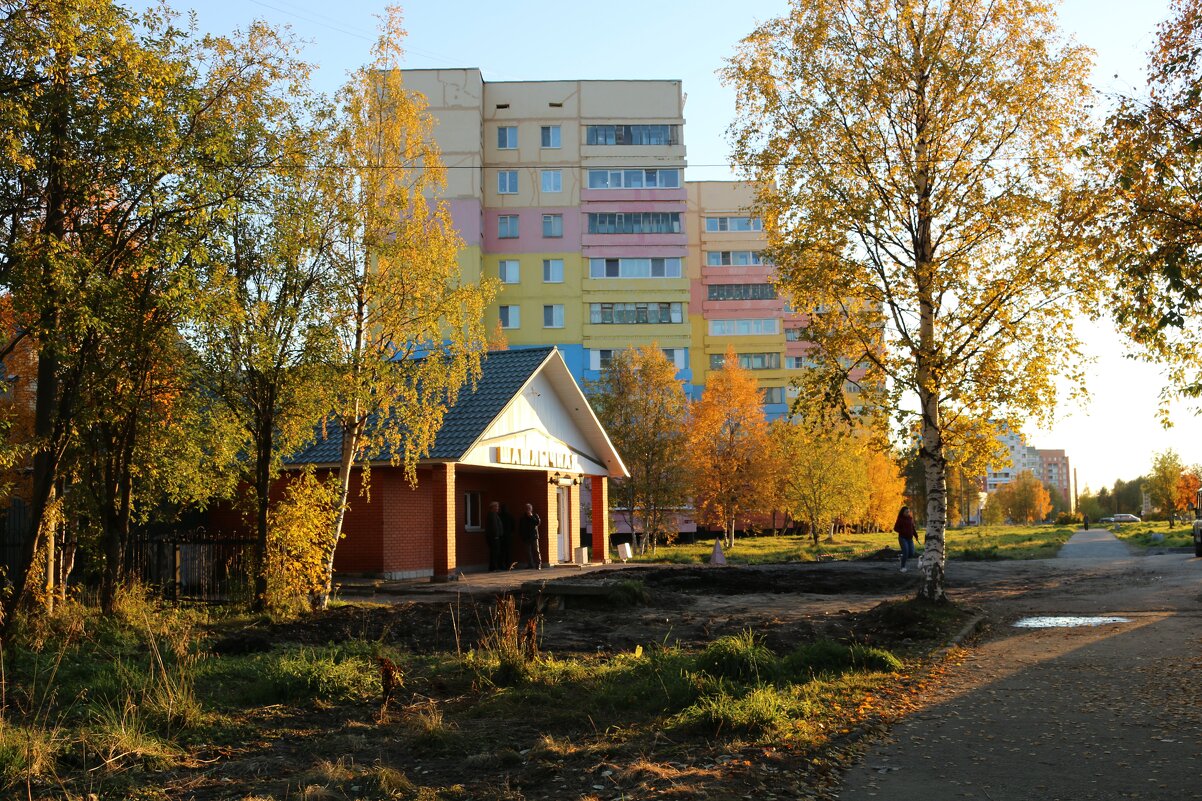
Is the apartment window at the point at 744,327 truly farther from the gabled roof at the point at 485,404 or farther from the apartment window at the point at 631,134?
the gabled roof at the point at 485,404

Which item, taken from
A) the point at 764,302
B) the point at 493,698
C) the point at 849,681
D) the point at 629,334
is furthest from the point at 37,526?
the point at 764,302

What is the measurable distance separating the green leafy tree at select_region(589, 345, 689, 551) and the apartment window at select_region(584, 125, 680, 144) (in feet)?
77.4

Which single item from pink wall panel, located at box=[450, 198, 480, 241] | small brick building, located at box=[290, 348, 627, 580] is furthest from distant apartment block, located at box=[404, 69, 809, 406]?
small brick building, located at box=[290, 348, 627, 580]

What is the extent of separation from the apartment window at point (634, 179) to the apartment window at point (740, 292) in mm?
12882

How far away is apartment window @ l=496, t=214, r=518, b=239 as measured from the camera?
215 feet

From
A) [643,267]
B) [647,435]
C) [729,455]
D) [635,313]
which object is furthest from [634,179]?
[647,435]

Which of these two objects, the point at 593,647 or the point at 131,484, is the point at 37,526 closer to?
the point at 131,484

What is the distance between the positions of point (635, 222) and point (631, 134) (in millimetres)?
5624

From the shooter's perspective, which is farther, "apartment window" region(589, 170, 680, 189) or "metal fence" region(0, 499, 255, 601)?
"apartment window" region(589, 170, 680, 189)

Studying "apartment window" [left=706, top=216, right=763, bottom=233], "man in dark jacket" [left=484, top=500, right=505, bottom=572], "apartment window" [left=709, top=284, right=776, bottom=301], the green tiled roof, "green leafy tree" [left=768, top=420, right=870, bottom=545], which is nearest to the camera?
the green tiled roof

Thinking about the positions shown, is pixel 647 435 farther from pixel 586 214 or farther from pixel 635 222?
pixel 635 222

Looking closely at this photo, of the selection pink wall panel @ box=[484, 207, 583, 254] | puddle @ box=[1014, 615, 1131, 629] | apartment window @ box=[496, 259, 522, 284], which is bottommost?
puddle @ box=[1014, 615, 1131, 629]

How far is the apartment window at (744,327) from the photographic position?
249ft

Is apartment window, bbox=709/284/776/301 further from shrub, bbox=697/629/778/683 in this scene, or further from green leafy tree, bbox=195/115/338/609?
shrub, bbox=697/629/778/683
